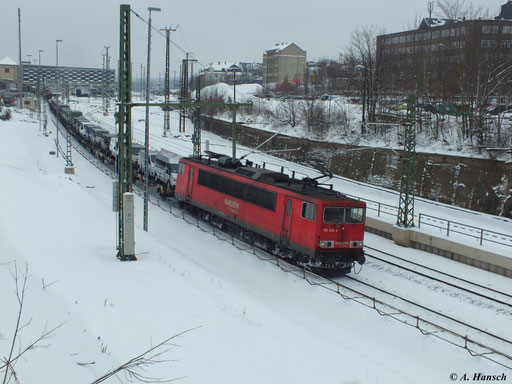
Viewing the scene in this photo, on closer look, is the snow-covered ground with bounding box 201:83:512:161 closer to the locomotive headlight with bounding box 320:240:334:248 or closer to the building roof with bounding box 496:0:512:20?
the locomotive headlight with bounding box 320:240:334:248

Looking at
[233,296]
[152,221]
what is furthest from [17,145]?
[233,296]

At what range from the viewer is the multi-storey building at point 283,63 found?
5162 inches

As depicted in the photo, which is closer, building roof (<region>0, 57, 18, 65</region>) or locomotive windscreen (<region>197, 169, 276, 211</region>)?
locomotive windscreen (<region>197, 169, 276, 211</region>)

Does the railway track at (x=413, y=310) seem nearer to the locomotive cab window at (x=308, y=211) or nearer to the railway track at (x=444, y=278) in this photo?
the railway track at (x=444, y=278)

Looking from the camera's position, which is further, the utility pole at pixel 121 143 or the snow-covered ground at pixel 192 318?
the utility pole at pixel 121 143

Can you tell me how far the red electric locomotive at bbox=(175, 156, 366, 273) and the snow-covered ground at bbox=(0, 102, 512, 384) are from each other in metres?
1.11

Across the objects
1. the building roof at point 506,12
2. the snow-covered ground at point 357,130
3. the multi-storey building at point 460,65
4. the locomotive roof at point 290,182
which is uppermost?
the building roof at point 506,12

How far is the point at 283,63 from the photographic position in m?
132

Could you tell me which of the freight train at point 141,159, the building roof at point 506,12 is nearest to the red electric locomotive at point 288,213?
the freight train at point 141,159

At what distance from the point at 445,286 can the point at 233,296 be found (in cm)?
767

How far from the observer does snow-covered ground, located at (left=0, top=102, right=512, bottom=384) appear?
378 inches

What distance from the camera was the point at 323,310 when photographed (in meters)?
15.1

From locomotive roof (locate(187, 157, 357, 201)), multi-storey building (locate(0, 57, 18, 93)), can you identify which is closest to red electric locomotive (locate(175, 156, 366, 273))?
locomotive roof (locate(187, 157, 357, 201))

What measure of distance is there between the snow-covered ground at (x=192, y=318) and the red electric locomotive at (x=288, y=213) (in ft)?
3.63
